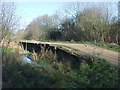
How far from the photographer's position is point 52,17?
58281 millimetres

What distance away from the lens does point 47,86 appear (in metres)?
5.89

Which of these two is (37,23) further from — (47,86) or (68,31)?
(47,86)

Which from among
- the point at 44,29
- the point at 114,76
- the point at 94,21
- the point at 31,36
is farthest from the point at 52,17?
the point at 114,76

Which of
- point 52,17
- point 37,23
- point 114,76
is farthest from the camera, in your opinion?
point 37,23

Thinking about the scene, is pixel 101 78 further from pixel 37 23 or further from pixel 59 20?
pixel 37 23

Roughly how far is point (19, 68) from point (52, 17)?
171 ft

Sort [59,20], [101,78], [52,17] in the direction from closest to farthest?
[101,78] < [59,20] < [52,17]

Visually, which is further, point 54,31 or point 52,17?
→ point 52,17

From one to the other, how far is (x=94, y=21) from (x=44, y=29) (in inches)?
911

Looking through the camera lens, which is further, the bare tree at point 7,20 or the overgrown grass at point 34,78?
the bare tree at point 7,20

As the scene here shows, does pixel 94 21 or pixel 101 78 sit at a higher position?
pixel 94 21

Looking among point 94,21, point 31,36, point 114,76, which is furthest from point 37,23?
point 114,76

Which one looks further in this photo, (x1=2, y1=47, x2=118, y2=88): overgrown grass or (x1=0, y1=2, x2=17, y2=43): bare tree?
(x1=0, y1=2, x2=17, y2=43): bare tree

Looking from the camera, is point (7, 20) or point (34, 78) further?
point (7, 20)
